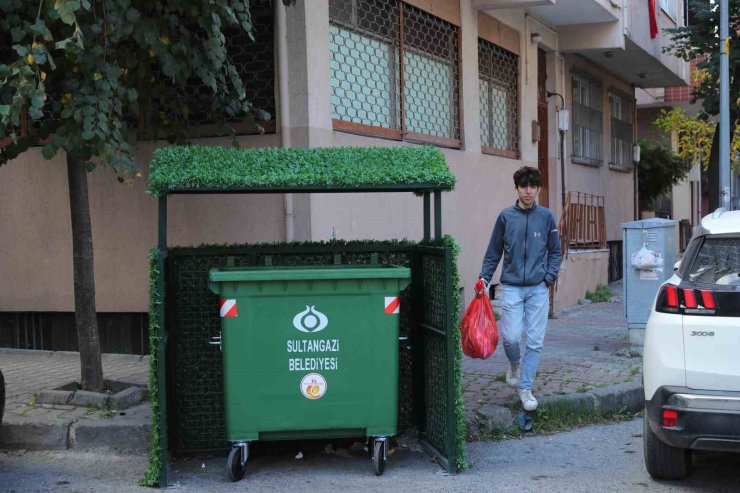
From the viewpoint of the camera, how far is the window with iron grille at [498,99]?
1245cm

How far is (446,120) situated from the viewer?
11.2m

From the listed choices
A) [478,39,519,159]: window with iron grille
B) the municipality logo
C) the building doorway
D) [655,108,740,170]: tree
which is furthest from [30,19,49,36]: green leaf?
[655,108,740,170]: tree

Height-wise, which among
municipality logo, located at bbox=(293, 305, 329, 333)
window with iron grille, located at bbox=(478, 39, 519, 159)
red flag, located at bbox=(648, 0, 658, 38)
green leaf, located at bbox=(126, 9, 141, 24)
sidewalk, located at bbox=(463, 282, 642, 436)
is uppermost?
red flag, located at bbox=(648, 0, 658, 38)

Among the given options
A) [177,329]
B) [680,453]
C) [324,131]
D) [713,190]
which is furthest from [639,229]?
[713,190]

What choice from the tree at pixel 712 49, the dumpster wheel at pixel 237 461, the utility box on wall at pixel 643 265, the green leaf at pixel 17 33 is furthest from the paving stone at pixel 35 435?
the tree at pixel 712 49

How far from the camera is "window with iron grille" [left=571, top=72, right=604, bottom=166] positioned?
651 inches

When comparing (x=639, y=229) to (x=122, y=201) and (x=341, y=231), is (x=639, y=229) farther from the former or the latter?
(x=122, y=201)

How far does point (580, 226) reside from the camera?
14.1 metres

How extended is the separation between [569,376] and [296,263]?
3071mm

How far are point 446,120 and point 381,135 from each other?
6.05ft

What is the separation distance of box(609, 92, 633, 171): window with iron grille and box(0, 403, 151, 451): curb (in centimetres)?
1434

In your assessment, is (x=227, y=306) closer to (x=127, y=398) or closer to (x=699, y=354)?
(x=127, y=398)

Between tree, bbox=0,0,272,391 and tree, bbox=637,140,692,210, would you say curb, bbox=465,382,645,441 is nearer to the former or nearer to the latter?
tree, bbox=0,0,272,391

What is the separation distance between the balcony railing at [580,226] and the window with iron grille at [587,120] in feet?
4.20
